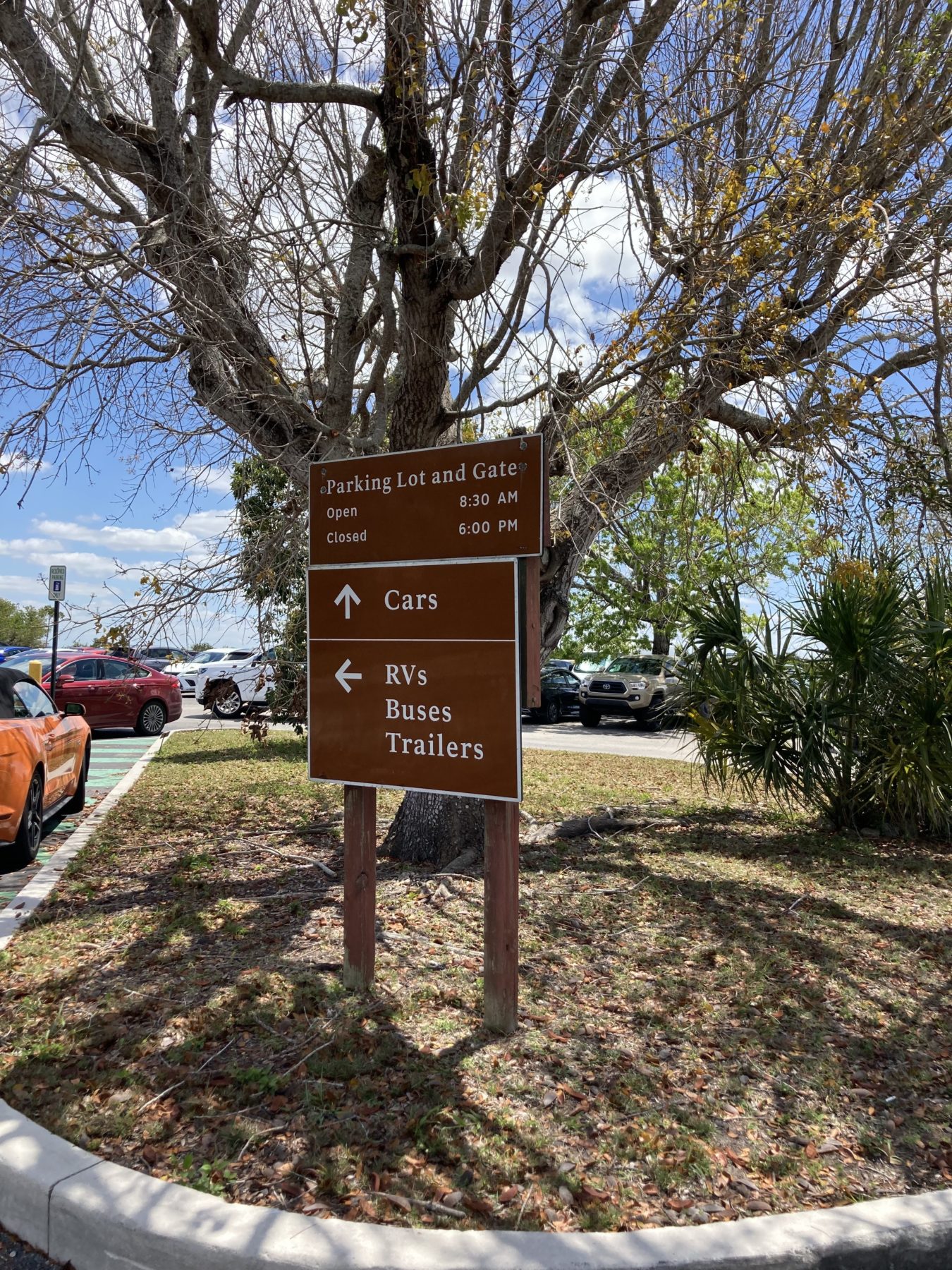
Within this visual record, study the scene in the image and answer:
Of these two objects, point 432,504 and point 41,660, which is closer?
point 432,504

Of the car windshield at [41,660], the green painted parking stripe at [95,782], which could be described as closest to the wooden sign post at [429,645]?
the green painted parking stripe at [95,782]

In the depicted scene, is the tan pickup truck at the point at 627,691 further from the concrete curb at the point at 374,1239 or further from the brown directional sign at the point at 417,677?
the concrete curb at the point at 374,1239

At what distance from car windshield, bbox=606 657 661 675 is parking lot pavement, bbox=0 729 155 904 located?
12.2m

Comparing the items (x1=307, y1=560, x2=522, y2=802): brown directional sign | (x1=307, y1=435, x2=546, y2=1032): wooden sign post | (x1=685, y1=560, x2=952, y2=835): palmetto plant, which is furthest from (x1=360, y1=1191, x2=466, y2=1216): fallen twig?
(x1=685, y1=560, x2=952, y2=835): palmetto plant

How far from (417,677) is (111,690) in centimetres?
1523

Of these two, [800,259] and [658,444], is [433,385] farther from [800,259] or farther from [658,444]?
[800,259]

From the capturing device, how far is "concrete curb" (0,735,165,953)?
594 cm

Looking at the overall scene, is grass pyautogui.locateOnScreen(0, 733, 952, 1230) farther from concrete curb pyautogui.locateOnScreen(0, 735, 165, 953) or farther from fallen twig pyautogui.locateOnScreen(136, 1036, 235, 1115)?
concrete curb pyautogui.locateOnScreen(0, 735, 165, 953)

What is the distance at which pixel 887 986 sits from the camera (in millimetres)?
4973

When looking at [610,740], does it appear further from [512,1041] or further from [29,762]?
[512,1041]

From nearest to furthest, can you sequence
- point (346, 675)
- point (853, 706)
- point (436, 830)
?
point (346, 675) < point (436, 830) < point (853, 706)

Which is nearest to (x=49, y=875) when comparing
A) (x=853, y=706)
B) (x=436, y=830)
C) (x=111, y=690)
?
(x=436, y=830)

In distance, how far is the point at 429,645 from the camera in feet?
13.9

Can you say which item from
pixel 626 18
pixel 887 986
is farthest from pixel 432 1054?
pixel 626 18
